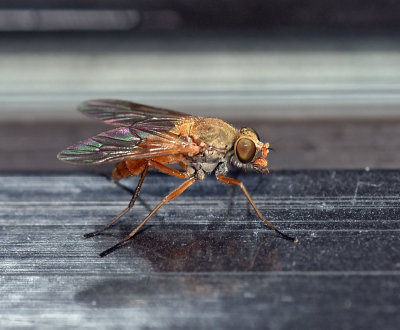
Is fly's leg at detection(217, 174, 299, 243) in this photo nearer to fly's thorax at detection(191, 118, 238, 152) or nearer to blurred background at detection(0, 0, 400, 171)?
fly's thorax at detection(191, 118, 238, 152)

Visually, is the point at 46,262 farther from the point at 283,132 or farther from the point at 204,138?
the point at 283,132

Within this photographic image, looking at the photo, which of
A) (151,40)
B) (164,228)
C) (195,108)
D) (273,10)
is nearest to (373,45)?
(273,10)

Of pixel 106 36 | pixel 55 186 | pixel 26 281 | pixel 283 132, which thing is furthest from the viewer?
pixel 106 36

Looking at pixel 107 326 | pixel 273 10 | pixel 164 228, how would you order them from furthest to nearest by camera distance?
1. pixel 273 10
2. pixel 164 228
3. pixel 107 326

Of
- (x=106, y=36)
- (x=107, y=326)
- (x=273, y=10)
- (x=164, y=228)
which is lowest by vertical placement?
(x=107, y=326)

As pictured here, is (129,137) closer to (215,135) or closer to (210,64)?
(215,135)

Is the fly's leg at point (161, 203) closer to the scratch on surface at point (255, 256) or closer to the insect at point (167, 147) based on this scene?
the insect at point (167, 147)

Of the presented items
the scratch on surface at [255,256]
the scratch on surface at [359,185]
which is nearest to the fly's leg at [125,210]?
the scratch on surface at [255,256]
